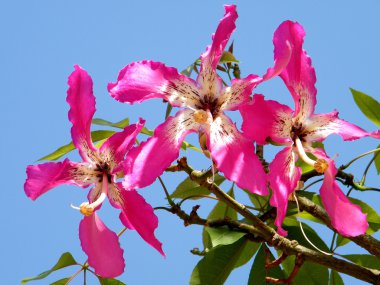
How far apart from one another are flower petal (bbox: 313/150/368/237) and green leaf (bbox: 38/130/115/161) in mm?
430

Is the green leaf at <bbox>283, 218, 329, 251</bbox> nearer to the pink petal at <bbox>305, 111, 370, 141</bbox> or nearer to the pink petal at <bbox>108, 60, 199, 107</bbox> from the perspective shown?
the pink petal at <bbox>305, 111, 370, 141</bbox>

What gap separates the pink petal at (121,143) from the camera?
1.12 m

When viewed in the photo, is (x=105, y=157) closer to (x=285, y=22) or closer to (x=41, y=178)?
(x=41, y=178)

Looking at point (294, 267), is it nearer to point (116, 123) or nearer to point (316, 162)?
point (316, 162)

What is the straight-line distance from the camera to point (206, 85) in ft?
3.86

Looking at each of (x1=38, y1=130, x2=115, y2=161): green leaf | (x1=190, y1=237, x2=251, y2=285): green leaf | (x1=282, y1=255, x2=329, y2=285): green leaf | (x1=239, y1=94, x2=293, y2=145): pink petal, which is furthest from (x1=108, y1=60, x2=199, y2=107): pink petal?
(x1=282, y1=255, x2=329, y2=285): green leaf

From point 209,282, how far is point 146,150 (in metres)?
0.40

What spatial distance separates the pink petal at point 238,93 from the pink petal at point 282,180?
105 millimetres

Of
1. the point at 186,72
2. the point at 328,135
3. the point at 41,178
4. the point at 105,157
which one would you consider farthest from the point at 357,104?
the point at 41,178

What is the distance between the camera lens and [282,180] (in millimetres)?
1090

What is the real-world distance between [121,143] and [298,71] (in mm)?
308

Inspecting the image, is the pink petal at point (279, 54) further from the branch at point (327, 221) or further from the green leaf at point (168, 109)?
the branch at point (327, 221)

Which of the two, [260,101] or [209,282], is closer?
[260,101]

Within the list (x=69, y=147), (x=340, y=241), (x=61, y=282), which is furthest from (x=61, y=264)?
(x=340, y=241)
